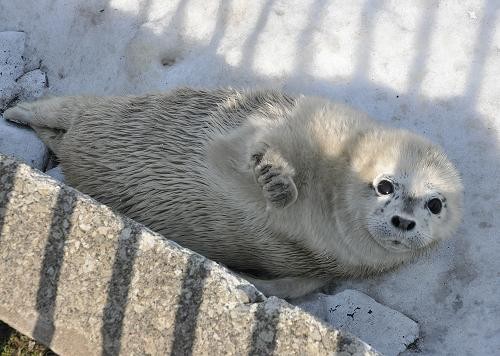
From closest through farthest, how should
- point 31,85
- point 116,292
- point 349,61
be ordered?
point 116,292
point 349,61
point 31,85

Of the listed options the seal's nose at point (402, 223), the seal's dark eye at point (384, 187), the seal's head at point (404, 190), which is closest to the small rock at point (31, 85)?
the seal's head at point (404, 190)

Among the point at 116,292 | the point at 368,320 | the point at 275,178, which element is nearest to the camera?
the point at 116,292

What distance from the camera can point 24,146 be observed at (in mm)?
3916

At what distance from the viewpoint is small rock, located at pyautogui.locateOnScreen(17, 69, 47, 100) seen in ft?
14.1

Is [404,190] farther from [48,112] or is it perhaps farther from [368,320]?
[48,112]

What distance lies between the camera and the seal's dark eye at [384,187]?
10.3ft

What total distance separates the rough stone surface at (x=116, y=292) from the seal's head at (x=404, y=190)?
26.3 inches

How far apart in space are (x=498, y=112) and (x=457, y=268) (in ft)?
3.26

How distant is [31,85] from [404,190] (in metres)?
2.53

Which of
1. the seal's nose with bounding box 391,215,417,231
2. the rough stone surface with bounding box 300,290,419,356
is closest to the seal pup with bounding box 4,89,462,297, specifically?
the seal's nose with bounding box 391,215,417,231

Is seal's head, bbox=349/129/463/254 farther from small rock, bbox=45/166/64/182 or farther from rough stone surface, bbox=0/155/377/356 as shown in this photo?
small rock, bbox=45/166/64/182

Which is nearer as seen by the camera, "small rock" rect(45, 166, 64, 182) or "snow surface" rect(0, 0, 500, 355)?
"snow surface" rect(0, 0, 500, 355)

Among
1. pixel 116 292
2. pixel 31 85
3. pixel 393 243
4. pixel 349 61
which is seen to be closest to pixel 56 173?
pixel 31 85

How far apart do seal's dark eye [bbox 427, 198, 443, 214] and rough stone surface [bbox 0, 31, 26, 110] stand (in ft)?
8.79
